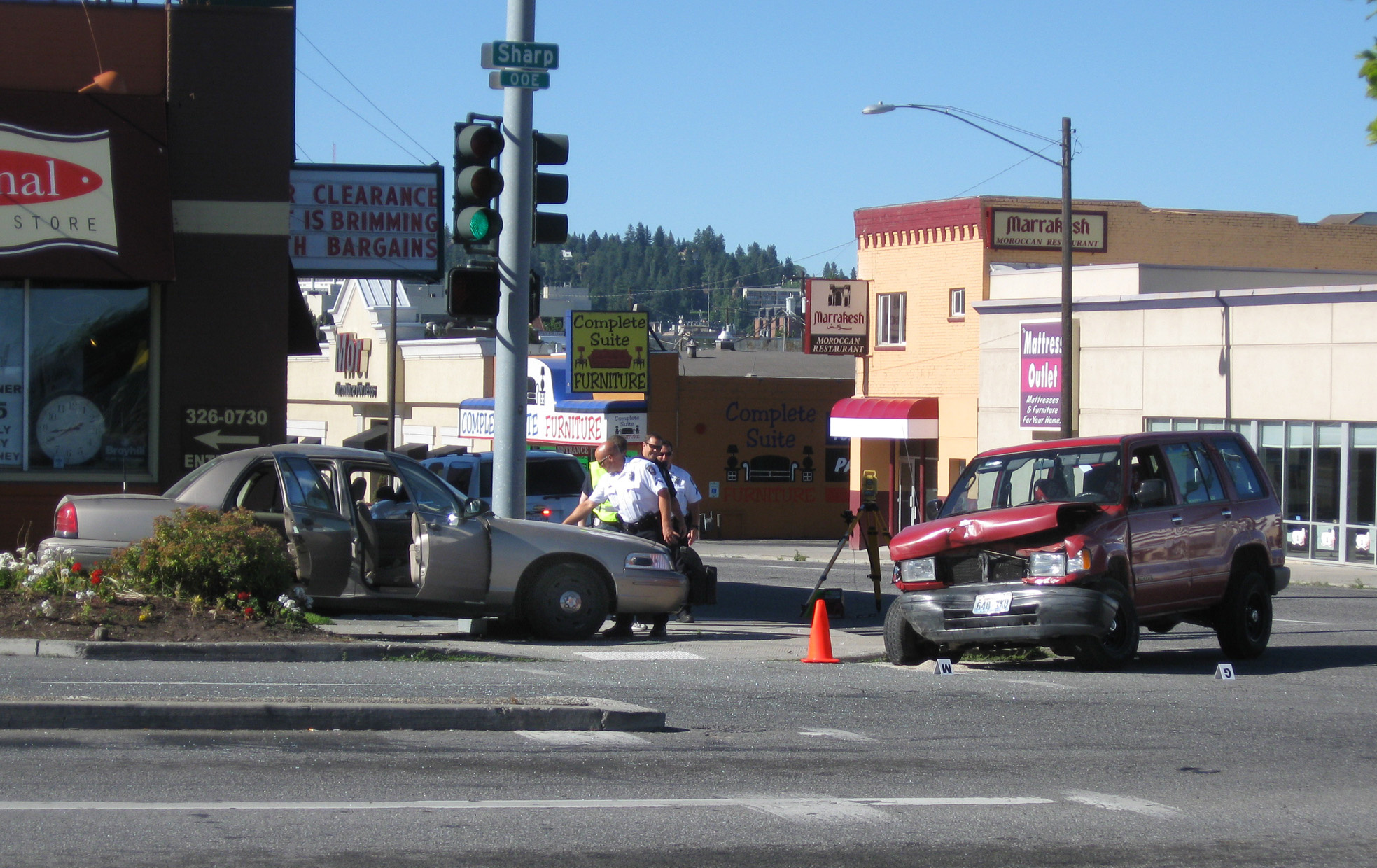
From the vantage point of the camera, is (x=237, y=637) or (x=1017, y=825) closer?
(x=1017, y=825)

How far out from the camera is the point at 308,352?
16484mm

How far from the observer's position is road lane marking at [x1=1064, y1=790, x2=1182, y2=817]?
255 inches

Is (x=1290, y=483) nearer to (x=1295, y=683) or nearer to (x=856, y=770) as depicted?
(x=1295, y=683)

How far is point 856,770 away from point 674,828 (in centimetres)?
156

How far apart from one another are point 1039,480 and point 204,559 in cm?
649

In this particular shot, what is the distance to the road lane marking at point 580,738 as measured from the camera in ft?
25.1

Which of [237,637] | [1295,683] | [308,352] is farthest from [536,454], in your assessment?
[1295,683]

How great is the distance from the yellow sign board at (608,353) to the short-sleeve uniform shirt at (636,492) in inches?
806

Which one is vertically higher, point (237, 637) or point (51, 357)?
point (51, 357)

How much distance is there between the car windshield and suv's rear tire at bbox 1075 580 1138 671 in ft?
2.69

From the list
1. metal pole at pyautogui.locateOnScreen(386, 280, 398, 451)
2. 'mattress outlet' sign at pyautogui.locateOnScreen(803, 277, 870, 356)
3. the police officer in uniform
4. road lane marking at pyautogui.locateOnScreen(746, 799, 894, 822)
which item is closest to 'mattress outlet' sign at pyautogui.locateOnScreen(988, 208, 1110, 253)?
'mattress outlet' sign at pyautogui.locateOnScreen(803, 277, 870, 356)

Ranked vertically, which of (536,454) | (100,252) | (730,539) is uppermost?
(100,252)

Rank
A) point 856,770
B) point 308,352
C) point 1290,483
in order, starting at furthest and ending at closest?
point 1290,483 → point 308,352 → point 856,770

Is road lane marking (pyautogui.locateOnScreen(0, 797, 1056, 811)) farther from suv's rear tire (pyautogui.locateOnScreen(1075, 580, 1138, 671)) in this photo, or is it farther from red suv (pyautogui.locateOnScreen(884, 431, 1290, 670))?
suv's rear tire (pyautogui.locateOnScreen(1075, 580, 1138, 671))
